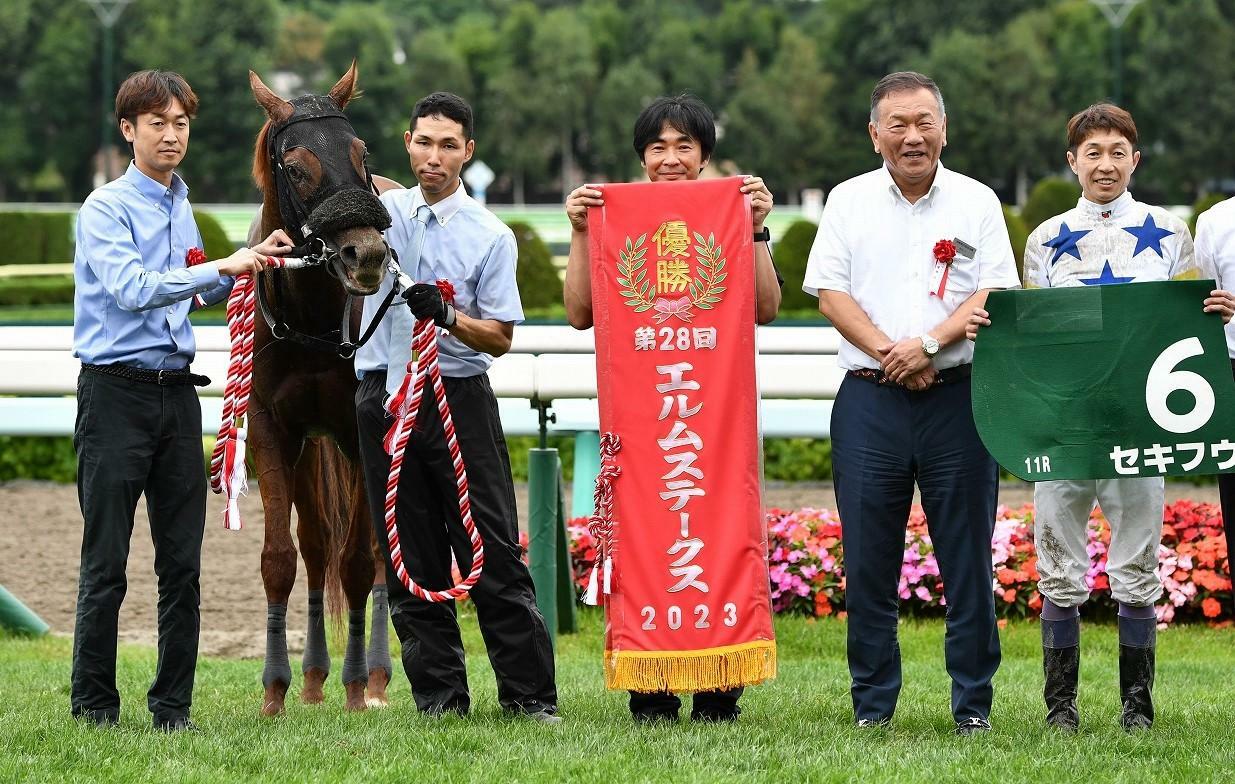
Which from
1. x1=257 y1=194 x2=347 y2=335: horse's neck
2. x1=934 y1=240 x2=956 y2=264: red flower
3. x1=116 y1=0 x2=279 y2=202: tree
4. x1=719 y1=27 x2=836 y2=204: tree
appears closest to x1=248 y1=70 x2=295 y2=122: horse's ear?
x1=257 y1=194 x2=347 y2=335: horse's neck

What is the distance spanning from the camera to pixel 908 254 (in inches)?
194

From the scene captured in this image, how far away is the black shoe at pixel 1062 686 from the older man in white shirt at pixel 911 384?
0.23 meters

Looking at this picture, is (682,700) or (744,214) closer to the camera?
(744,214)

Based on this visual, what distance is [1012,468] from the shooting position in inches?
187

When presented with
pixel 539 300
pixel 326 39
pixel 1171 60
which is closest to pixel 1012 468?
pixel 539 300

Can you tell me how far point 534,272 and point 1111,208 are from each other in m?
14.3

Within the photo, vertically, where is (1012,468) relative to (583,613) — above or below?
above

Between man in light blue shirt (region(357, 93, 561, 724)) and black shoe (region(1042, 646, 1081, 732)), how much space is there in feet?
4.95

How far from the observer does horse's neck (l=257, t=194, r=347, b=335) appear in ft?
17.9

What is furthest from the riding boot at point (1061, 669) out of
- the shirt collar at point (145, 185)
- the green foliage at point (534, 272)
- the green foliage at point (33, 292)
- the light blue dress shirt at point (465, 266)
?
the green foliage at point (33, 292)

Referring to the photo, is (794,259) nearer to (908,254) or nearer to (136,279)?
(908,254)

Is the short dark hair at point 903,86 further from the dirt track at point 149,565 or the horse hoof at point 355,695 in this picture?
the dirt track at point 149,565

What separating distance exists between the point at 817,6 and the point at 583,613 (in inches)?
3072

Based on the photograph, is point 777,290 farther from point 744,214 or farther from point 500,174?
point 500,174
